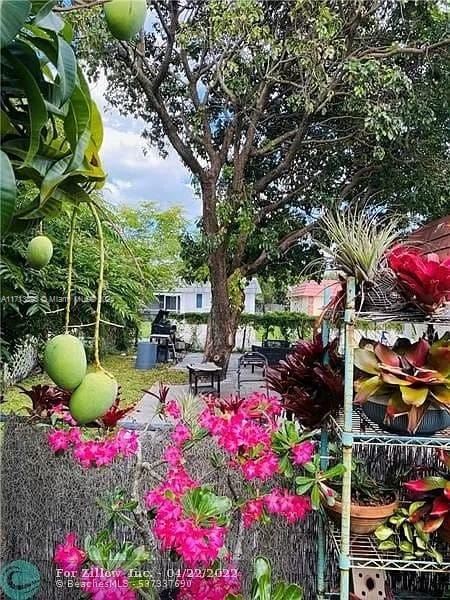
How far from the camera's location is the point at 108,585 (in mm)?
1015

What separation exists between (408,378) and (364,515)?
32 centimetres

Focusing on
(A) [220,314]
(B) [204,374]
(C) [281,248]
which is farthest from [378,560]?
(A) [220,314]

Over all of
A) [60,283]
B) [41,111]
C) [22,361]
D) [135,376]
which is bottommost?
[135,376]

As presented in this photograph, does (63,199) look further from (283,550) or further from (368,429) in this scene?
(283,550)

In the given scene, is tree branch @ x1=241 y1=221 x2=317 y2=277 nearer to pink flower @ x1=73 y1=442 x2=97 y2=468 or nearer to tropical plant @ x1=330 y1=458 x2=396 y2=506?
tropical plant @ x1=330 y1=458 x2=396 y2=506

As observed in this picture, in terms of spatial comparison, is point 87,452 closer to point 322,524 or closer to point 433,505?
point 322,524

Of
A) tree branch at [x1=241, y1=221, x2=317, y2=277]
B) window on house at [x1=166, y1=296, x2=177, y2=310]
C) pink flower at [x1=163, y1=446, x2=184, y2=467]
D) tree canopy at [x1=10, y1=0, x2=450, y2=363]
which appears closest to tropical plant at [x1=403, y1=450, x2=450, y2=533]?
pink flower at [x1=163, y1=446, x2=184, y2=467]

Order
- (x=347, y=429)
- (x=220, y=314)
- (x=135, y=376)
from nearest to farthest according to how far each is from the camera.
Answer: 1. (x=347, y=429)
2. (x=220, y=314)
3. (x=135, y=376)

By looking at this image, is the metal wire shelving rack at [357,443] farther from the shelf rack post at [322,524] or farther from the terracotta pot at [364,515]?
the shelf rack post at [322,524]

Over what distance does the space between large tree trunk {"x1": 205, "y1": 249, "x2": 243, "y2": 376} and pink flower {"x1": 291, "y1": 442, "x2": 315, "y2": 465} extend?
14.0ft

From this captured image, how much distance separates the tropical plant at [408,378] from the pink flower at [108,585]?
555mm

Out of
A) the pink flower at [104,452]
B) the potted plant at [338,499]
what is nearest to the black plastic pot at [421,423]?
the potted plant at [338,499]

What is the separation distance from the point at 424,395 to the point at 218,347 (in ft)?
16.3

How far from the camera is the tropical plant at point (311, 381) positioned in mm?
1180
